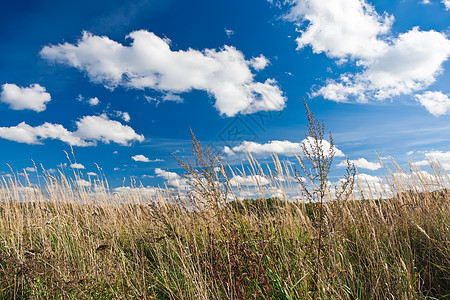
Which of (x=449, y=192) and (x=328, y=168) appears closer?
(x=328, y=168)

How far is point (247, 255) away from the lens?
7.79 feet

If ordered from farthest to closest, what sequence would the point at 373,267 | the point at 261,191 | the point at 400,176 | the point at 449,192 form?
1. the point at 400,176
2. the point at 449,192
3. the point at 261,191
4. the point at 373,267

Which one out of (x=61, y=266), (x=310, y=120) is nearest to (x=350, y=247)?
(x=310, y=120)

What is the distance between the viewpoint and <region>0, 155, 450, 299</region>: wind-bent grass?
2.25 meters

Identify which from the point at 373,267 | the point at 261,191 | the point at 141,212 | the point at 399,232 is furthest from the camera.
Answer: the point at 141,212

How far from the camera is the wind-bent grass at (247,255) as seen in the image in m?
2.25

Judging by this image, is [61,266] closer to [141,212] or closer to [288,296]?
[288,296]

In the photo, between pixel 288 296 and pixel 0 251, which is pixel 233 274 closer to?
pixel 288 296

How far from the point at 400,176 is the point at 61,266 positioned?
5.54 metres

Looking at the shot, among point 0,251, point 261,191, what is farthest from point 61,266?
point 261,191

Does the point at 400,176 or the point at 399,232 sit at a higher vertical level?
the point at 400,176

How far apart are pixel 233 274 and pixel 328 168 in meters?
1.13

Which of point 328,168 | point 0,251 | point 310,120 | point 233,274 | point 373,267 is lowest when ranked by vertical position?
point 373,267

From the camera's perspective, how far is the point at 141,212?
19.7 ft
